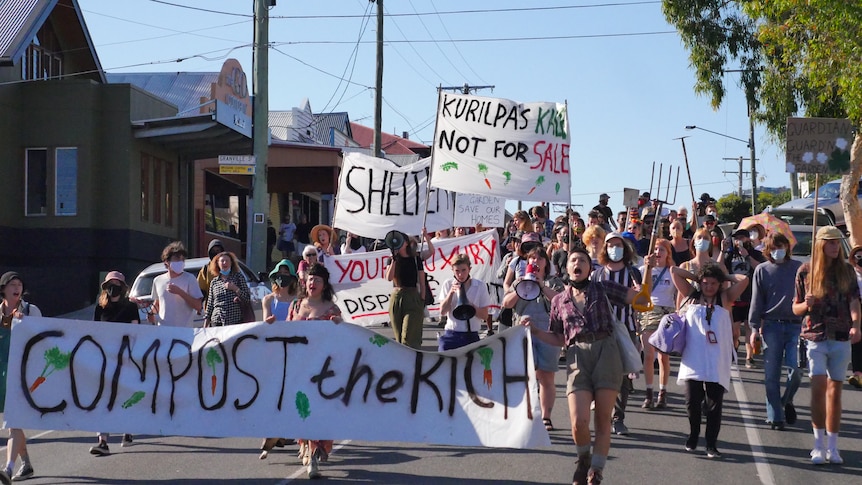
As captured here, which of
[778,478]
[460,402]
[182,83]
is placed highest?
[182,83]

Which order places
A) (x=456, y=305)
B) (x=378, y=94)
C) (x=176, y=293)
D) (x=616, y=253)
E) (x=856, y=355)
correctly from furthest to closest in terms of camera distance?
(x=378, y=94) → (x=856, y=355) → (x=176, y=293) → (x=456, y=305) → (x=616, y=253)

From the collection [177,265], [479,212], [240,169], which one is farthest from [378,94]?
[177,265]

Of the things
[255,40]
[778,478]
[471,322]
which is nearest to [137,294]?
[255,40]

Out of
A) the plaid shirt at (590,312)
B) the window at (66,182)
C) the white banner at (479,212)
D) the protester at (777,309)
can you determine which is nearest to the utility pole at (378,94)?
the white banner at (479,212)

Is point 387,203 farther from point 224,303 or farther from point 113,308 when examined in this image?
point 113,308

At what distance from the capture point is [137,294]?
17359 mm

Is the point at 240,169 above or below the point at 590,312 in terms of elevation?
above

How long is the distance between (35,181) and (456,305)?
18.0 m

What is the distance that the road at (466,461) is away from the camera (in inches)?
342

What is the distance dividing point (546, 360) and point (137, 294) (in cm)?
899

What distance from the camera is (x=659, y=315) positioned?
481 inches

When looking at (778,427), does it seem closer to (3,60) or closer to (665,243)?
(665,243)

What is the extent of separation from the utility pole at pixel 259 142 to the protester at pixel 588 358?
1354 centimetres

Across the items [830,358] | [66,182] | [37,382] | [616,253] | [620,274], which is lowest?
[37,382]
